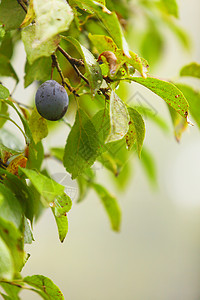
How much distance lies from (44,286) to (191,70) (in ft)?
1.25

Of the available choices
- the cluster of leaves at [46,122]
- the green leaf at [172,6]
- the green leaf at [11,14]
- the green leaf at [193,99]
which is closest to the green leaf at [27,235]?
the cluster of leaves at [46,122]

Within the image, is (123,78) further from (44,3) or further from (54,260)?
(54,260)

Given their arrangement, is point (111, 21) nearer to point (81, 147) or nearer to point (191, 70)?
point (81, 147)

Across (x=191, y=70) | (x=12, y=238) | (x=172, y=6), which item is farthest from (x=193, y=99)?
(x=12, y=238)

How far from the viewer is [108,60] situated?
0.36 metres

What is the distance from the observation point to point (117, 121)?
33 cm

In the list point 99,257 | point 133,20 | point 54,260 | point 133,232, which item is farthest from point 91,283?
point 133,20

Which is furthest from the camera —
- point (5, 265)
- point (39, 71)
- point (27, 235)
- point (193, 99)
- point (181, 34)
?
point (181, 34)

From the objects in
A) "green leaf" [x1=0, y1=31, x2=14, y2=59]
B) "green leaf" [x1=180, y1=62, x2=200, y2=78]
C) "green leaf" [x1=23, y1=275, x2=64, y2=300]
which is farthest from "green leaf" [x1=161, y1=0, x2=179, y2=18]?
"green leaf" [x1=23, y1=275, x2=64, y2=300]

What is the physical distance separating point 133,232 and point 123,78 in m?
2.57

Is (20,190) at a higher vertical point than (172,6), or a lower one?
lower

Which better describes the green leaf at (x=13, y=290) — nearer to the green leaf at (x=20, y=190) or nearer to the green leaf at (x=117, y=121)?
the green leaf at (x=20, y=190)

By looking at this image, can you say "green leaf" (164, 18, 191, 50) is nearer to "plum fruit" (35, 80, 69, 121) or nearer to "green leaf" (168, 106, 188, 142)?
"green leaf" (168, 106, 188, 142)

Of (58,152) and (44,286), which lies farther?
(58,152)
